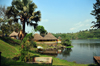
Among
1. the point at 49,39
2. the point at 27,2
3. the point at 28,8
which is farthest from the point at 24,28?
the point at 49,39

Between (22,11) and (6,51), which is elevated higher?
(22,11)

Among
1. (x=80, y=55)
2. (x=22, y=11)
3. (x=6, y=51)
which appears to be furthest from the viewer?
(x=80, y=55)

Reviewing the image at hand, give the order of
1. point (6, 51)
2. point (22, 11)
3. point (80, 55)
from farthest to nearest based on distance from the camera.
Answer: point (80, 55) → point (22, 11) → point (6, 51)

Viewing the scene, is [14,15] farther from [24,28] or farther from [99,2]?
[99,2]

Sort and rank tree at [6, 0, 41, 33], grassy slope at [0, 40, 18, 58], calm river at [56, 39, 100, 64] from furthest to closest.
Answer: calm river at [56, 39, 100, 64] → tree at [6, 0, 41, 33] → grassy slope at [0, 40, 18, 58]

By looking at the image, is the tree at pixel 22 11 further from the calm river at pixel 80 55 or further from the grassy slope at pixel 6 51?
the calm river at pixel 80 55

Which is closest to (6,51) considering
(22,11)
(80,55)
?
(22,11)

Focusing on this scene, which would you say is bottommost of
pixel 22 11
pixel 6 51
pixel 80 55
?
pixel 80 55

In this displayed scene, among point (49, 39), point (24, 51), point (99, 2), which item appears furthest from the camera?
point (49, 39)

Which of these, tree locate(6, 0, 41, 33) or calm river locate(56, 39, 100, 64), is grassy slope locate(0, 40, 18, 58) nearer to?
tree locate(6, 0, 41, 33)

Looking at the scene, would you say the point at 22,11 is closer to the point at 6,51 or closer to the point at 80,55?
the point at 6,51

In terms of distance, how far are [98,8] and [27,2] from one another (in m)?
11.3

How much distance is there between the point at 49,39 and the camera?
114 feet

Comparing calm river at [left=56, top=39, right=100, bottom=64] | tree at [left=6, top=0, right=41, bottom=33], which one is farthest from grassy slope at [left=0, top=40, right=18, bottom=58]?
calm river at [left=56, top=39, right=100, bottom=64]
